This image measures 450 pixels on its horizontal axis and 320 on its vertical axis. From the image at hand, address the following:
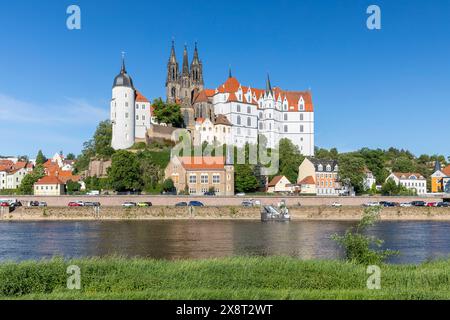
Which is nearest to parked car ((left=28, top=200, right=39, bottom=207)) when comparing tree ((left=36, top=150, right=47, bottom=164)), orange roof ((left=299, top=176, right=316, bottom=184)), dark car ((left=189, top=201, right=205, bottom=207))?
dark car ((left=189, top=201, right=205, bottom=207))

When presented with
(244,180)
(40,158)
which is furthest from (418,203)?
(40,158)

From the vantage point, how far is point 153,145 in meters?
101

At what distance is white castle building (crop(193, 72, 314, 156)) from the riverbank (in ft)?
134

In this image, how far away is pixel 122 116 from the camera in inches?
3927

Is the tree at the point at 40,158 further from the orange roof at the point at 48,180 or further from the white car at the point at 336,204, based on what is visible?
the white car at the point at 336,204

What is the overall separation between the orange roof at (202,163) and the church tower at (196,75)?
3791cm

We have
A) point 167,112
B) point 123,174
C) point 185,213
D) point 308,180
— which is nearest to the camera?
point 185,213

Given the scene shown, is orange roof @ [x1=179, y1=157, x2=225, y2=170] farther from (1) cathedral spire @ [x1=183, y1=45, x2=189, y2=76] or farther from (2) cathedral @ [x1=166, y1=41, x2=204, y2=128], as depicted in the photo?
(1) cathedral spire @ [x1=183, y1=45, x2=189, y2=76]

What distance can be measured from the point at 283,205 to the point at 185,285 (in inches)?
2111

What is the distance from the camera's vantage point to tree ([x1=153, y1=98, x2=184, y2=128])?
10607 centimetres

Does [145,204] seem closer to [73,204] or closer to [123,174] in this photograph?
[73,204]

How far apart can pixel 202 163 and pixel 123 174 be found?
40.0ft

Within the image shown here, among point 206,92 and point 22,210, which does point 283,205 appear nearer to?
point 22,210

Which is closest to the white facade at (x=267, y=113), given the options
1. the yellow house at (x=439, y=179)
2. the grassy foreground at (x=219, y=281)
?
the yellow house at (x=439, y=179)
